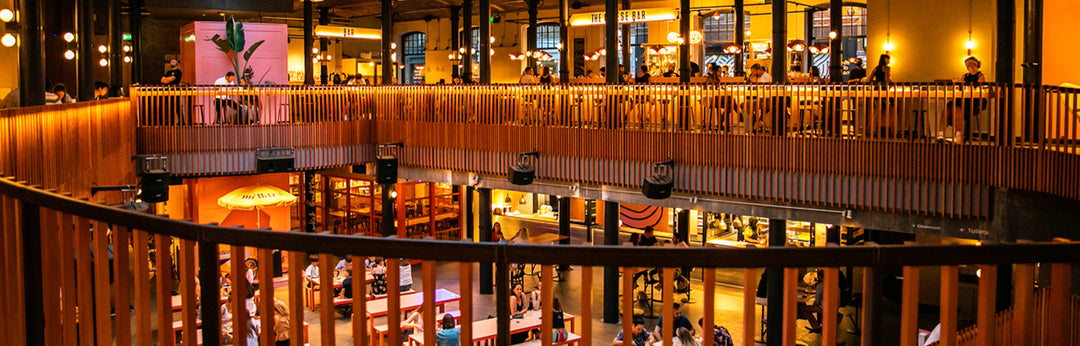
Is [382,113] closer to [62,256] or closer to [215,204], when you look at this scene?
[215,204]

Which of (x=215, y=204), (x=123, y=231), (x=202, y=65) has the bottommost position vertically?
(x=215, y=204)

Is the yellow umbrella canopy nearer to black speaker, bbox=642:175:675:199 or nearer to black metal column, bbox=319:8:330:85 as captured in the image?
black speaker, bbox=642:175:675:199

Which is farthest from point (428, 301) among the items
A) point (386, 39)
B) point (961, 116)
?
point (386, 39)

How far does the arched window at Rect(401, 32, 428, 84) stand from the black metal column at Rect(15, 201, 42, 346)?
3316 centimetres

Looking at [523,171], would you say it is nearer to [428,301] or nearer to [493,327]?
[493,327]

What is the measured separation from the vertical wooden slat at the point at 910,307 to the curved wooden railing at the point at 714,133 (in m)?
7.01

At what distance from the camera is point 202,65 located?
17.7 meters

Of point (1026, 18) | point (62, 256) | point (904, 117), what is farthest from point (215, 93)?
point (62, 256)

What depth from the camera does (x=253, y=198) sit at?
17.2 m

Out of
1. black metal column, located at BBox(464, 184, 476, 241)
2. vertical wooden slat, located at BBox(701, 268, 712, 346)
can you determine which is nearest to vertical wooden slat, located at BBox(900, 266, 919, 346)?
vertical wooden slat, located at BBox(701, 268, 712, 346)

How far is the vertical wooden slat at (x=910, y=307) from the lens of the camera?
2.38 m

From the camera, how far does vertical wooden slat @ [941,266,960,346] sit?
2.36m

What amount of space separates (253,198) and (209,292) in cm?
1524

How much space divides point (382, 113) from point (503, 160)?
3620 mm
